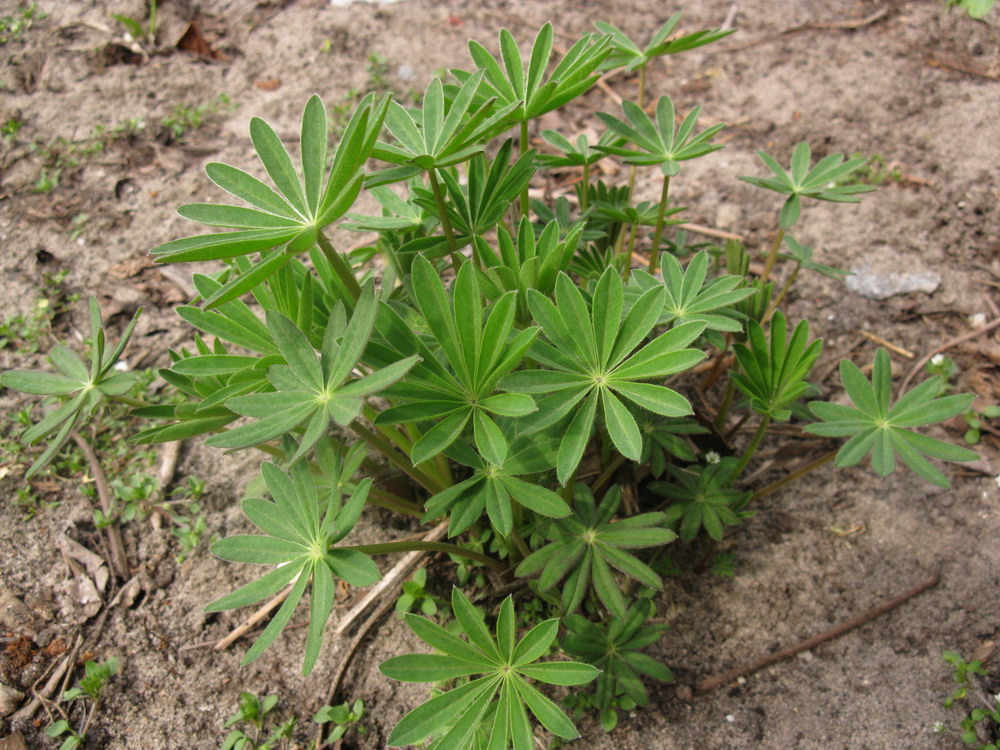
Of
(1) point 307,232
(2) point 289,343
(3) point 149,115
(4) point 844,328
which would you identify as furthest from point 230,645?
(3) point 149,115

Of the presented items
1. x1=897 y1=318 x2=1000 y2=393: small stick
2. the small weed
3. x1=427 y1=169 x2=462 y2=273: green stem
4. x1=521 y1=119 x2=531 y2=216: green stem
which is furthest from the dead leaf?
x1=897 y1=318 x2=1000 y2=393: small stick

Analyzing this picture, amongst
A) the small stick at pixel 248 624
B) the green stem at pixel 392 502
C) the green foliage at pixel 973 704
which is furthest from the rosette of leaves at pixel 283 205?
the green foliage at pixel 973 704

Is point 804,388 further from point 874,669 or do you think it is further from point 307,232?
point 307,232

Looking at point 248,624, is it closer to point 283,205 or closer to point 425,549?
point 425,549

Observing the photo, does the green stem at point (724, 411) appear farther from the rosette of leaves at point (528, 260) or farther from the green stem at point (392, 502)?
the green stem at point (392, 502)

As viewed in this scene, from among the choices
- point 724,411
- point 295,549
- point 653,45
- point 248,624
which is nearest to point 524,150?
point 653,45

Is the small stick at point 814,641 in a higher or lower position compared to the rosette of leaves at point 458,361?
lower
